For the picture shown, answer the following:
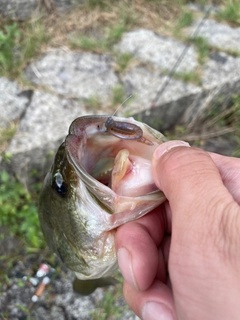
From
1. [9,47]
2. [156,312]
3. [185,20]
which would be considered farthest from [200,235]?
[185,20]

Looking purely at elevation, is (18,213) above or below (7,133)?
below

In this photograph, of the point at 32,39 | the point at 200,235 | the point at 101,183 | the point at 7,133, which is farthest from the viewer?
the point at 32,39

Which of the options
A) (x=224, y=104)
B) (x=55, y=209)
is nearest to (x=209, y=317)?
(x=55, y=209)

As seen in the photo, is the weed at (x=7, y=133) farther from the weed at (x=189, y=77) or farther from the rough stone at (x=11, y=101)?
the weed at (x=189, y=77)

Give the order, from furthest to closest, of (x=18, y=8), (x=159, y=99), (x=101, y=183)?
(x=18, y=8), (x=159, y=99), (x=101, y=183)

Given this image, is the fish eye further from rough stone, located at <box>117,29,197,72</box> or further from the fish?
rough stone, located at <box>117,29,197,72</box>

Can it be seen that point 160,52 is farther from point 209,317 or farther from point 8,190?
point 209,317

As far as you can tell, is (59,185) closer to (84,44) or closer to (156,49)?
(84,44)
